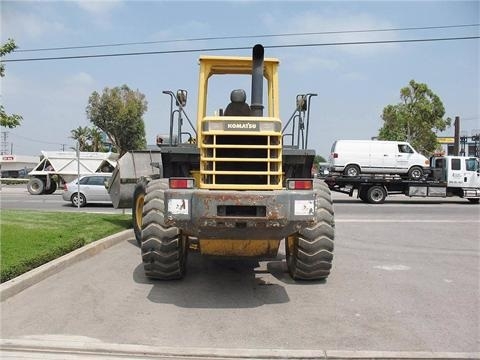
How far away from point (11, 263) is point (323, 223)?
169 inches

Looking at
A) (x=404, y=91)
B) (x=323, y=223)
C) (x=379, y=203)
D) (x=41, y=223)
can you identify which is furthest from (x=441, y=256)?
(x=404, y=91)

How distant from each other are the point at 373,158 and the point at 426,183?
2867 mm

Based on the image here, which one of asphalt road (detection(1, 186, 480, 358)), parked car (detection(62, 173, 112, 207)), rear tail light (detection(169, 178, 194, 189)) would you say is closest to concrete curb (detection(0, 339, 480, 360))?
asphalt road (detection(1, 186, 480, 358))

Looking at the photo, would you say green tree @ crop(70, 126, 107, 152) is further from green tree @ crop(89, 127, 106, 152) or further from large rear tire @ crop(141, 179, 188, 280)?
large rear tire @ crop(141, 179, 188, 280)

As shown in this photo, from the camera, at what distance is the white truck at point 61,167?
3269 cm

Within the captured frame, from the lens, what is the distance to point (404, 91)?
44.7m

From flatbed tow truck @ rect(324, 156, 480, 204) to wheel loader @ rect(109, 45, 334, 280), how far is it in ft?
60.0

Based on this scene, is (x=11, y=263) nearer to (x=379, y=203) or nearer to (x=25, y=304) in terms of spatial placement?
(x=25, y=304)

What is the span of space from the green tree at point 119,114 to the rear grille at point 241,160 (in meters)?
46.6

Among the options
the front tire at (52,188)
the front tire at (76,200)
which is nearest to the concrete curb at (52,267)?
the front tire at (76,200)

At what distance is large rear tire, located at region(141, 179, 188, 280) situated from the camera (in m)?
7.03

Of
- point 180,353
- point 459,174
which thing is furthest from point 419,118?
point 180,353

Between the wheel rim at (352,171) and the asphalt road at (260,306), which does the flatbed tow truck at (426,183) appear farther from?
the asphalt road at (260,306)

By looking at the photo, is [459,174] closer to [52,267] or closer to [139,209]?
[139,209]
